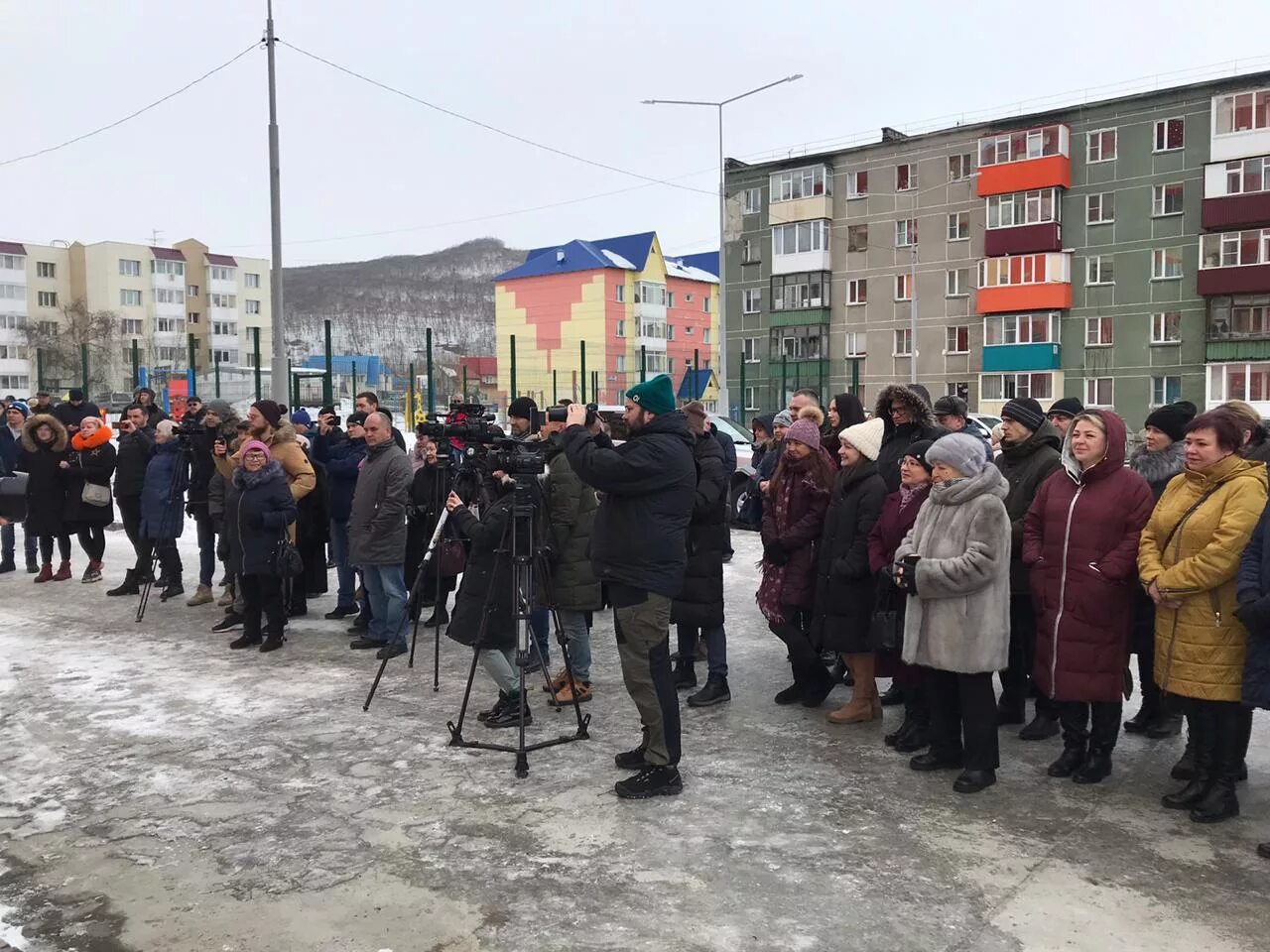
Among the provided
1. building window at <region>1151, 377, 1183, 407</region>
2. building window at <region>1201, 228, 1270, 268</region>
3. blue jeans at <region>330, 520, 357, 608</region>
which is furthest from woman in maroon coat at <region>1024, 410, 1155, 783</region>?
building window at <region>1151, 377, 1183, 407</region>

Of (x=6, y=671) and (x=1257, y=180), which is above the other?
(x=1257, y=180)

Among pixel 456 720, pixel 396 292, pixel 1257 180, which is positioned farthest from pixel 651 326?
pixel 396 292

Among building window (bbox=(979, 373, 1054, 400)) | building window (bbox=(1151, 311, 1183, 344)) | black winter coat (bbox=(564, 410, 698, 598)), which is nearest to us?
black winter coat (bbox=(564, 410, 698, 598))

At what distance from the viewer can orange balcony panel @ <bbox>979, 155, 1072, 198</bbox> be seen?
1491 inches

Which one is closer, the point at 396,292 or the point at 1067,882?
the point at 1067,882

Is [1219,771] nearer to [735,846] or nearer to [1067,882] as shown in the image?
[1067,882]

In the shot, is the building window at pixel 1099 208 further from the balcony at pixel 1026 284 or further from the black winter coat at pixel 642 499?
the black winter coat at pixel 642 499

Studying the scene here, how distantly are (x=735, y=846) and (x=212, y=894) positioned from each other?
1.96 m

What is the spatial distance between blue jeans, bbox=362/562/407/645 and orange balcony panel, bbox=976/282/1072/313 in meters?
35.8

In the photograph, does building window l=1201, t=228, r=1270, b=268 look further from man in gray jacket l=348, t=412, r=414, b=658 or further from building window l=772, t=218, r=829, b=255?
man in gray jacket l=348, t=412, r=414, b=658

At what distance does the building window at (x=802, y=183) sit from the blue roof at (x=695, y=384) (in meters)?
21.0

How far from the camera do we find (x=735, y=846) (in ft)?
13.3

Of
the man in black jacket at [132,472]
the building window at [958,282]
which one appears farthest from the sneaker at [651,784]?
the building window at [958,282]

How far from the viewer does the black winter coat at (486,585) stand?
17.5ft
